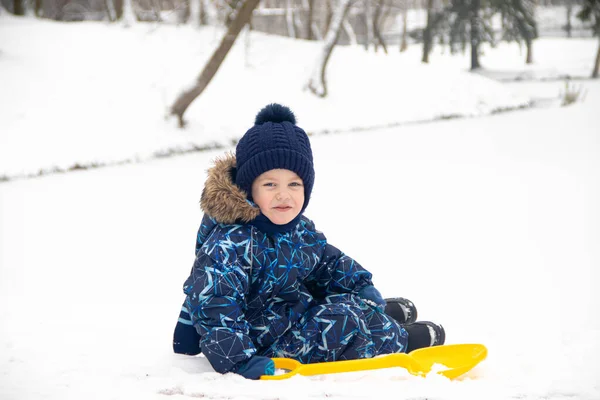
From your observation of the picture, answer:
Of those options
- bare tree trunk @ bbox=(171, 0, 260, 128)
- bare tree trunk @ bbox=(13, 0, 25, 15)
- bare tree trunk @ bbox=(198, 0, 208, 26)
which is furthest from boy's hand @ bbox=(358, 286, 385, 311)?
bare tree trunk @ bbox=(13, 0, 25, 15)

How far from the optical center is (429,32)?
19781 millimetres

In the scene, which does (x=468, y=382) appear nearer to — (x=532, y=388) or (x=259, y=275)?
(x=532, y=388)

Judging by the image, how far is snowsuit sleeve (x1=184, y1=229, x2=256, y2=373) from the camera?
2045 mm

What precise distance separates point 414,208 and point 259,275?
358 cm

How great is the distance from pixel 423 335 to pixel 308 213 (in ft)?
9.55

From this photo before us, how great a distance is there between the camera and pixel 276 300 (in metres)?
2.28

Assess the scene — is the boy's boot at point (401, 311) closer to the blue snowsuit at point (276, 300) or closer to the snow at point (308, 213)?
the blue snowsuit at point (276, 300)

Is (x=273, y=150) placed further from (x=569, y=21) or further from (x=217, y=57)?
(x=569, y=21)

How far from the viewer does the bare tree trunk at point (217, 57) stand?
9.29m

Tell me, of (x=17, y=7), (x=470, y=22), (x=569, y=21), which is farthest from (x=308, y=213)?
(x=569, y=21)

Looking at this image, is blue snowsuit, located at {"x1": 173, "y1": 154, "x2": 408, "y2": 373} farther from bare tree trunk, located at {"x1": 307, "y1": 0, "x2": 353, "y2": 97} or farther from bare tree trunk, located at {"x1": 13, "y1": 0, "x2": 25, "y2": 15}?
bare tree trunk, located at {"x1": 13, "y1": 0, "x2": 25, "y2": 15}

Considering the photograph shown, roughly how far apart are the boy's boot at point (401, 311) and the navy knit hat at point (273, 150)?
2.17 feet

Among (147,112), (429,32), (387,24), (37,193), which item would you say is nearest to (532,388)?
(37,193)

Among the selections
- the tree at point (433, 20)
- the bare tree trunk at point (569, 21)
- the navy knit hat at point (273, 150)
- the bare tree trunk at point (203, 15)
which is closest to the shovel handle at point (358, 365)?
the navy knit hat at point (273, 150)
